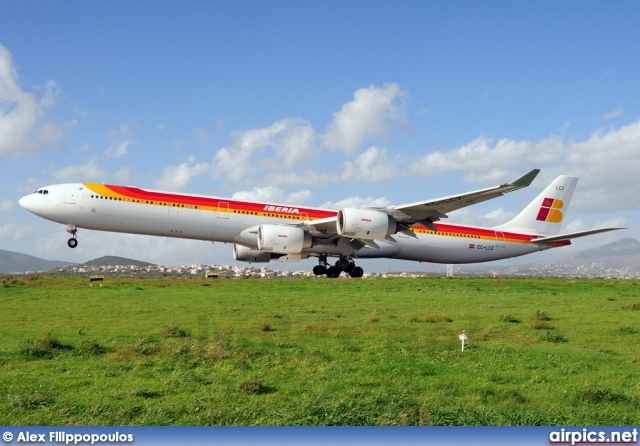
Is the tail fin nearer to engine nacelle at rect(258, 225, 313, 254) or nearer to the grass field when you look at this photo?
engine nacelle at rect(258, 225, 313, 254)

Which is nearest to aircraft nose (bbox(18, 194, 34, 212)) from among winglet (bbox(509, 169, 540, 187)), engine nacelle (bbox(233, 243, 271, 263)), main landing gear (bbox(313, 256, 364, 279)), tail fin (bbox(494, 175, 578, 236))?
engine nacelle (bbox(233, 243, 271, 263))

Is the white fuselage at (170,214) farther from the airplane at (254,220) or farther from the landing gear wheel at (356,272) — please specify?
the landing gear wheel at (356,272)

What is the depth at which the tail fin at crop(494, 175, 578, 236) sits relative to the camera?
161 feet

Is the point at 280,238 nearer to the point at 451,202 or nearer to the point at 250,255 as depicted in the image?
the point at 250,255

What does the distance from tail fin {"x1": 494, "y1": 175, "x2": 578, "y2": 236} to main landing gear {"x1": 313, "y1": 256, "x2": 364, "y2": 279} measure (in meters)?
14.3

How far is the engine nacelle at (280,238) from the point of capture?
3462 centimetres

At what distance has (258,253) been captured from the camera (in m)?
40.3

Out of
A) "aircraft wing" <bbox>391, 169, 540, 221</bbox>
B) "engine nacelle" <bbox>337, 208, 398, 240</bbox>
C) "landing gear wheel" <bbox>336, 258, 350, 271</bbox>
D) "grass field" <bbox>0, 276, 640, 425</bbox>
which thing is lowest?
"grass field" <bbox>0, 276, 640, 425</bbox>

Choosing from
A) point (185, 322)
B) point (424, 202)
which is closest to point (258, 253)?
point (424, 202)

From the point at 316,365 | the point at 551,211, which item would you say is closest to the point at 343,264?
the point at 551,211

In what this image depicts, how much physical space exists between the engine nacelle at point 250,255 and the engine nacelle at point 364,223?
26.5ft

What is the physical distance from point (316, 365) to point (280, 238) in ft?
77.4

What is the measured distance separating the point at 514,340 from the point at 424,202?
17995mm

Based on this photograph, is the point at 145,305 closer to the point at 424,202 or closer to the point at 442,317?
the point at 442,317
